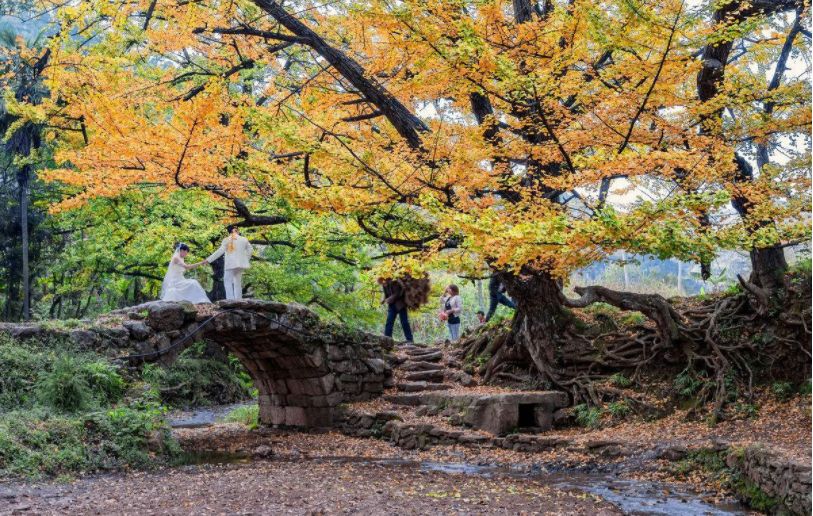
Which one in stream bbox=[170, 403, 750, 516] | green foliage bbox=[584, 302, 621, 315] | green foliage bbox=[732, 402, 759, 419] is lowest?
stream bbox=[170, 403, 750, 516]

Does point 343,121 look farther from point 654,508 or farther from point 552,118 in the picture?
point 654,508

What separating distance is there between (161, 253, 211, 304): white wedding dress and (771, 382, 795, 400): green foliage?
8.71 metres

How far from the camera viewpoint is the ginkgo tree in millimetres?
8383

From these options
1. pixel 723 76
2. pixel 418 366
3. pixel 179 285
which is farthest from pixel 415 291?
pixel 723 76

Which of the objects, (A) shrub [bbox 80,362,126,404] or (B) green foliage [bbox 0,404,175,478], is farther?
(A) shrub [bbox 80,362,126,404]

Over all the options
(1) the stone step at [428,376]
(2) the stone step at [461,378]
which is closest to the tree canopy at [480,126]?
(2) the stone step at [461,378]

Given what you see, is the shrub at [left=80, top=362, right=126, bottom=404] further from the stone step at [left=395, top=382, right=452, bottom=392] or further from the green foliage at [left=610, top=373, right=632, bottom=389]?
the green foliage at [left=610, top=373, right=632, bottom=389]

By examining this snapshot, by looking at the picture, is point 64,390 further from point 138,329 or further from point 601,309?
point 601,309

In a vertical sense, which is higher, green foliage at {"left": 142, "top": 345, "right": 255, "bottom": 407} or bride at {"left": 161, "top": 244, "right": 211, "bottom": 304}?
bride at {"left": 161, "top": 244, "right": 211, "bottom": 304}

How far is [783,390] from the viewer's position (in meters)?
10.6

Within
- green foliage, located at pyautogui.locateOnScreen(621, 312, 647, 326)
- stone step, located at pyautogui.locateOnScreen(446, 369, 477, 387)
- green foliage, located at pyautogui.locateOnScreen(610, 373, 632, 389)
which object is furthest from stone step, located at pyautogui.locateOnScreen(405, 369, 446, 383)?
green foliage, located at pyautogui.locateOnScreen(610, 373, 632, 389)

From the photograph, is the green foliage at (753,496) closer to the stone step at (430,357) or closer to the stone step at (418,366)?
the stone step at (418,366)

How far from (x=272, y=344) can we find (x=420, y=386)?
2.91m

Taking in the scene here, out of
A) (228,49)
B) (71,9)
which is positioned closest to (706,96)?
(228,49)
